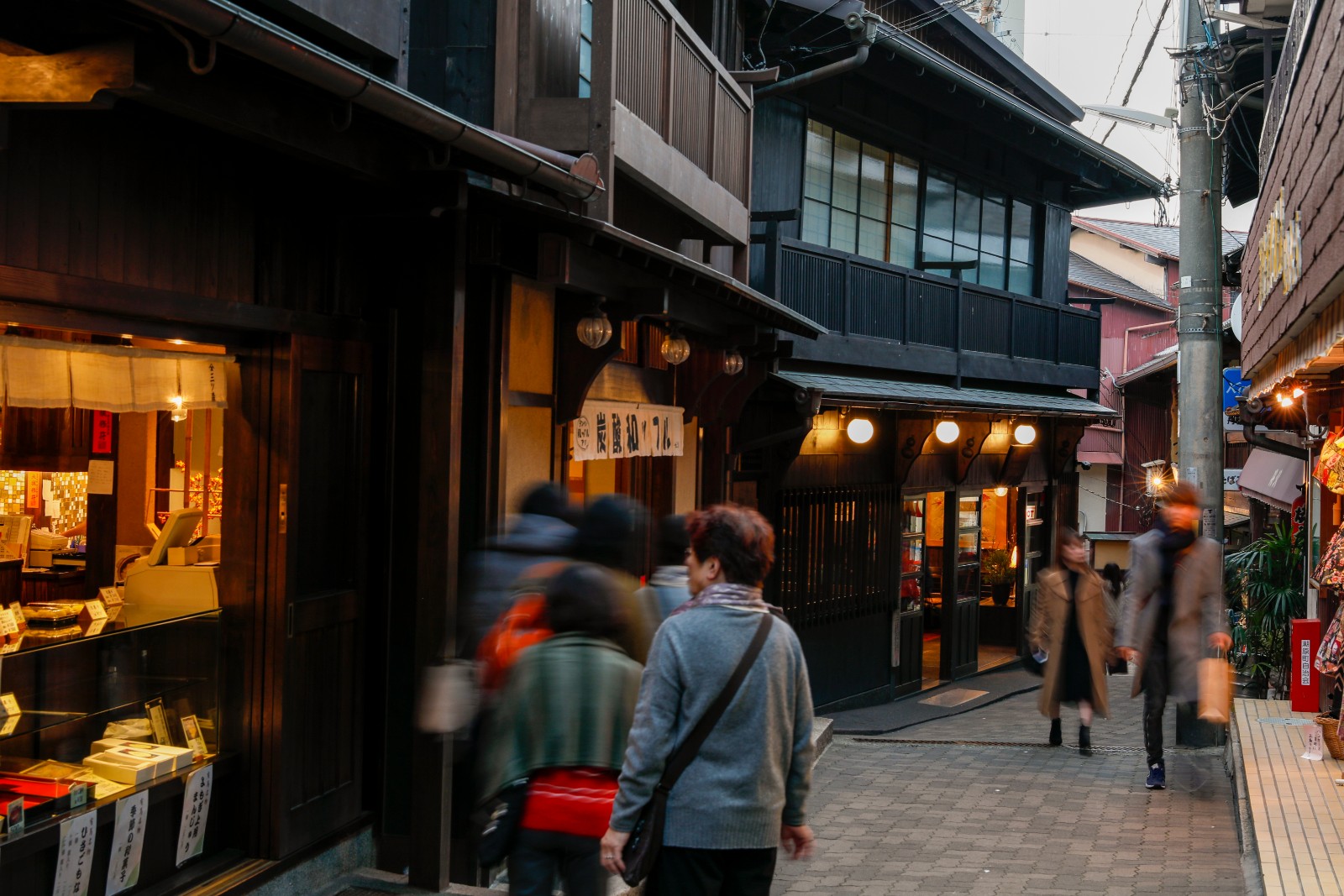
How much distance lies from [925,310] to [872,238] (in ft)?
4.16

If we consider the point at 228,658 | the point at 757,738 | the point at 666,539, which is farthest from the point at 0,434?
the point at 757,738

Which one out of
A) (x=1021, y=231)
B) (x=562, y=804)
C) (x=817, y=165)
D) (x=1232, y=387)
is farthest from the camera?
(x=1021, y=231)

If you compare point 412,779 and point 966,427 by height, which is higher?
point 966,427

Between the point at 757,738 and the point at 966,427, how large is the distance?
15.4 metres

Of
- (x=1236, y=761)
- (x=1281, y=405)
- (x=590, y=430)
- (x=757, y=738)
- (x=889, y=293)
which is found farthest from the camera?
(x=889, y=293)

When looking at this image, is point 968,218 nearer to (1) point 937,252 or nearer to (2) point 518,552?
(1) point 937,252

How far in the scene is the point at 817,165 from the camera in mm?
16625

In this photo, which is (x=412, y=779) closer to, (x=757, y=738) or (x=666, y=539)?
(x=666, y=539)

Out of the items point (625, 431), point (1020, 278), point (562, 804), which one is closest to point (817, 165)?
point (1020, 278)

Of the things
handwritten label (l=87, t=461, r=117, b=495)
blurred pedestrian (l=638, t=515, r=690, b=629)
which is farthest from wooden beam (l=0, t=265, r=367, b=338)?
handwritten label (l=87, t=461, r=117, b=495)

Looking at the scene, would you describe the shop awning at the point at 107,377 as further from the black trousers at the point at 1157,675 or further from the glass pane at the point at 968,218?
the glass pane at the point at 968,218

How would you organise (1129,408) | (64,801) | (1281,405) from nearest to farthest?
(64,801), (1281,405), (1129,408)

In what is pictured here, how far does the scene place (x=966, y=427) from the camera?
19.2 meters

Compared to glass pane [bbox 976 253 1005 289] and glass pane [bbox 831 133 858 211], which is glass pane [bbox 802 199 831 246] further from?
glass pane [bbox 976 253 1005 289]
